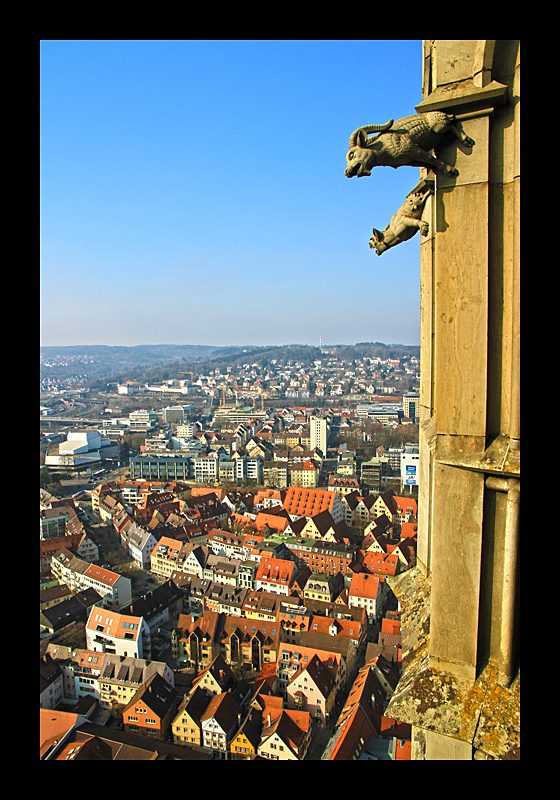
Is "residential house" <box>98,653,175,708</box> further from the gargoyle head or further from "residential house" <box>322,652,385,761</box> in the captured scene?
the gargoyle head

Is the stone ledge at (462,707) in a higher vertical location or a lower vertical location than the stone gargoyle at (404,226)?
lower

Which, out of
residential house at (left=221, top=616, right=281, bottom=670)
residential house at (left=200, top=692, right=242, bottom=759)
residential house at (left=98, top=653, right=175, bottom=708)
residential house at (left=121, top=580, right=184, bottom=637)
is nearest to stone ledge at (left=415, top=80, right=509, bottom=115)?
residential house at (left=200, top=692, right=242, bottom=759)

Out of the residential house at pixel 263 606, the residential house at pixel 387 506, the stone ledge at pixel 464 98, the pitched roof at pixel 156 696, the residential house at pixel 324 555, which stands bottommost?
the pitched roof at pixel 156 696

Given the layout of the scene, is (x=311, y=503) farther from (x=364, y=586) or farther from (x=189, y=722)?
(x=189, y=722)

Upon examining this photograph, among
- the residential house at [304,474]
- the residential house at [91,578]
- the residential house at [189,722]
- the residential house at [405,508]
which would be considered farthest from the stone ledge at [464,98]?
the residential house at [304,474]

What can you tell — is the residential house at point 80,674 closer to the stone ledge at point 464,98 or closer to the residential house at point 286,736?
the residential house at point 286,736
